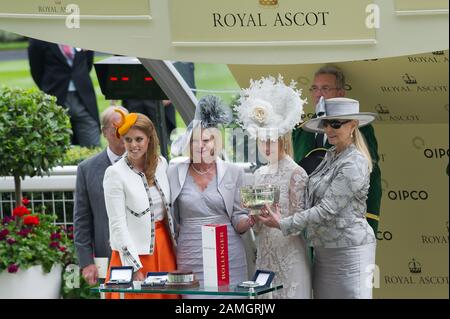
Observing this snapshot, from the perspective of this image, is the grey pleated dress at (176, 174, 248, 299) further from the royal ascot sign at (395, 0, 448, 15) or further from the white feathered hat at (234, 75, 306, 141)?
the royal ascot sign at (395, 0, 448, 15)

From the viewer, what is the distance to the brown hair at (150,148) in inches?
269

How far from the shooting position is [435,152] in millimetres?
7953

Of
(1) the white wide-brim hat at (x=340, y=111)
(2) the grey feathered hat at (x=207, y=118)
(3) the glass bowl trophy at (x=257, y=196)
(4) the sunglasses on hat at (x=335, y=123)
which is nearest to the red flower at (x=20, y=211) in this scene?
(2) the grey feathered hat at (x=207, y=118)

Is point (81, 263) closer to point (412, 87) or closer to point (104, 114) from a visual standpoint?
point (104, 114)

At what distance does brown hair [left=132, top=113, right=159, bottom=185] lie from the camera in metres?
6.82

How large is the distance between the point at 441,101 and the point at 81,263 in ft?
7.66

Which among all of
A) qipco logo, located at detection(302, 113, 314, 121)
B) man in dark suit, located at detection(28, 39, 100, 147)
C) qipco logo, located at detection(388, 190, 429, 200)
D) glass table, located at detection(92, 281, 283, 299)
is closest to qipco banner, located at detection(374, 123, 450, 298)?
qipco logo, located at detection(388, 190, 429, 200)

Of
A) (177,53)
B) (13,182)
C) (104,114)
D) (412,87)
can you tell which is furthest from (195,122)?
(13,182)

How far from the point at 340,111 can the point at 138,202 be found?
116 cm

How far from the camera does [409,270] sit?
8.03m

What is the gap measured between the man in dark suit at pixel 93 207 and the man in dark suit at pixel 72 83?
3.77 meters

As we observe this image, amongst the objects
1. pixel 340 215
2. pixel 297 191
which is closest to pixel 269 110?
pixel 297 191

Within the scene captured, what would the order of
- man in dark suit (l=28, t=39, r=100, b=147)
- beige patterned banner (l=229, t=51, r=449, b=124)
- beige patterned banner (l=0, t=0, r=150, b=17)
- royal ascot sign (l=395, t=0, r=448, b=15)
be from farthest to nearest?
man in dark suit (l=28, t=39, r=100, b=147) → beige patterned banner (l=229, t=51, r=449, b=124) → beige patterned banner (l=0, t=0, r=150, b=17) → royal ascot sign (l=395, t=0, r=448, b=15)

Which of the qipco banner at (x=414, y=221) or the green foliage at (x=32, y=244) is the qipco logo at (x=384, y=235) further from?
the green foliage at (x=32, y=244)
